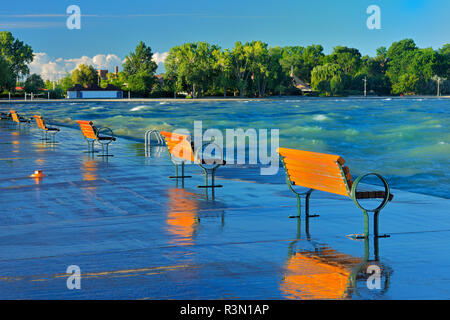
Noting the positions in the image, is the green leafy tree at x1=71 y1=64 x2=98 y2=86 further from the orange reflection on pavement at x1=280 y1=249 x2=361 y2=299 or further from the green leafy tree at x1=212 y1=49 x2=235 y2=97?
the orange reflection on pavement at x1=280 y1=249 x2=361 y2=299

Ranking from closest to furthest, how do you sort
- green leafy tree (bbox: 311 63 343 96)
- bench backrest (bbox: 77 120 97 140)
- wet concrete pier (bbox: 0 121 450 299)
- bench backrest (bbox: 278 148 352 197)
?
wet concrete pier (bbox: 0 121 450 299), bench backrest (bbox: 278 148 352 197), bench backrest (bbox: 77 120 97 140), green leafy tree (bbox: 311 63 343 96)

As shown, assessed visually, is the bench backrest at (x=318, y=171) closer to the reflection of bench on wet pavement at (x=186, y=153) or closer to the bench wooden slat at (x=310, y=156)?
the bench wooden slat at (x=310, y=156)

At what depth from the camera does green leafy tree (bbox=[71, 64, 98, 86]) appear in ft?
626

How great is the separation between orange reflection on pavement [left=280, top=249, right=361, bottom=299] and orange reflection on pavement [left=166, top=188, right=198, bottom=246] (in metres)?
1.43

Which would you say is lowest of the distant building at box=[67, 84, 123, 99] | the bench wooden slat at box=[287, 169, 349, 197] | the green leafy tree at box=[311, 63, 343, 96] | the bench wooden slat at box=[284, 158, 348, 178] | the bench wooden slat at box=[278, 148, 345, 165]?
the bench wooden slat at box=[287, 169, 349, 197]

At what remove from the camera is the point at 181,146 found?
39.7ft

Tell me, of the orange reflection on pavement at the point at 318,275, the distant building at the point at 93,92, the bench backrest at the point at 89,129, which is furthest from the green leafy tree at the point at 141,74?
the orange reflection on pavement at the point at 318,275

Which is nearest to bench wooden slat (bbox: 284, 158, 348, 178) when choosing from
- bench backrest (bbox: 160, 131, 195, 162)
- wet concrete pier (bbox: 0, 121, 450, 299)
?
wet concrete pier (bbox: 0, 121, 450, 299)

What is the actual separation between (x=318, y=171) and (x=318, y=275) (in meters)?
2.33

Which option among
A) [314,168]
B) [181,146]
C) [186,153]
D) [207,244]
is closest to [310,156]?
[314,168]

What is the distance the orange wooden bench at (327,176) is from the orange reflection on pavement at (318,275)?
3.19 feet

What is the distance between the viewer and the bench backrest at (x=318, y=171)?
7516mm
